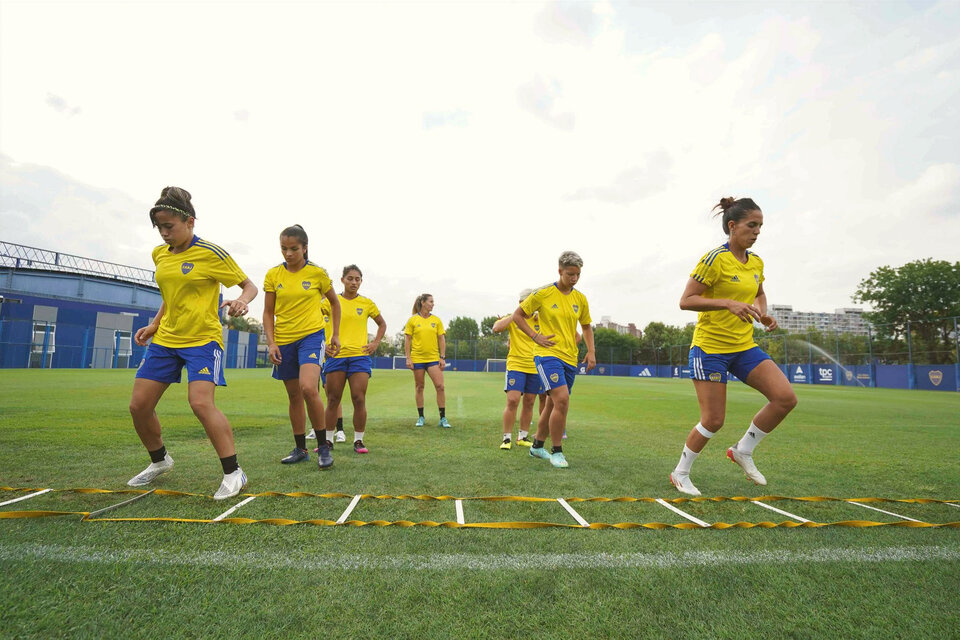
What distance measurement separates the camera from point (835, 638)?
163 centimetres

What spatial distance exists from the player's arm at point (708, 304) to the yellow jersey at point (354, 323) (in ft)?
11.7

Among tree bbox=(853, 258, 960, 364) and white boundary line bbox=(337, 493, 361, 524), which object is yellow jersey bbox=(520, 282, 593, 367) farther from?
tree bbox=(853, 258, 960, 364)

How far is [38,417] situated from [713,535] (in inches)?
352

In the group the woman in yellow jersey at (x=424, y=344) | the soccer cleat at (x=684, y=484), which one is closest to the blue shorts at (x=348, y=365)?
the woman in yellow jersey at (x=424, y=344)

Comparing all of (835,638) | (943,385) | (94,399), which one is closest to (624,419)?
(835,638)

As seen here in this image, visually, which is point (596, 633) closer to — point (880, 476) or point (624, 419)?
point (880, 476)

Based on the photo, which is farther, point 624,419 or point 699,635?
point 624,419

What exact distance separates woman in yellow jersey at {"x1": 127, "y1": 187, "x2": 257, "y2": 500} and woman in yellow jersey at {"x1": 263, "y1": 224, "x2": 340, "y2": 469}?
835mm

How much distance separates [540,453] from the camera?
16.5 feet

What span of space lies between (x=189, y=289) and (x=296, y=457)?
1.91 metres

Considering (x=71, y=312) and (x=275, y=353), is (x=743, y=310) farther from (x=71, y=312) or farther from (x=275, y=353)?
(x=71, y=312)

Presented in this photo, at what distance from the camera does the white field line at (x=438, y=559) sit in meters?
2.11

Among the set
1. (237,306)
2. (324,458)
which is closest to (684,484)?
(324,458)

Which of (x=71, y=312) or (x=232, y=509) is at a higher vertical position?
(x=71, y=312)
